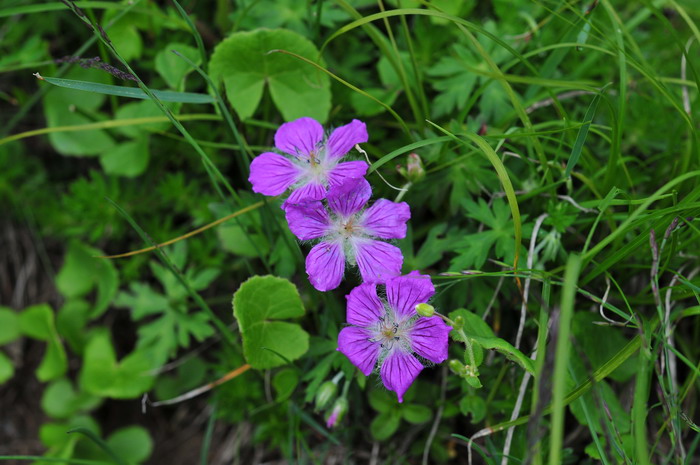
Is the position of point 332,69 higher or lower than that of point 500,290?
higher

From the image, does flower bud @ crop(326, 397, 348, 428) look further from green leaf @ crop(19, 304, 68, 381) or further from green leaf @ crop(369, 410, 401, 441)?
green leaf @ crop(19, 304, 68, 381)

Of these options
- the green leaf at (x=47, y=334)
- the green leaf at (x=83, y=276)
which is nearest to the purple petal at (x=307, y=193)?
the green leaf at (x=83, y=276)

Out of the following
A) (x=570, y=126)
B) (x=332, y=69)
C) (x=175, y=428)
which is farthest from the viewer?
(x=175, y=428)

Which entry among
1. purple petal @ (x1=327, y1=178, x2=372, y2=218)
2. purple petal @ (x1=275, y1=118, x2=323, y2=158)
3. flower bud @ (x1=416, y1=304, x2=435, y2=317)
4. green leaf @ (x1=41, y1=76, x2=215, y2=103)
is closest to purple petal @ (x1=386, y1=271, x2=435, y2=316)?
flower bud @ (x1=416, y1=304, x2=435, y2=317)

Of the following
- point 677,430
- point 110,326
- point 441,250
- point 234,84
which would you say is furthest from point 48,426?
point 677,430

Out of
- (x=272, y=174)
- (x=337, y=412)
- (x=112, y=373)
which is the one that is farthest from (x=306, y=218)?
(x=112, y=373)

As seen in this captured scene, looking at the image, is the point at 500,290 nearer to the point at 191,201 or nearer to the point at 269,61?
the point at 269,61

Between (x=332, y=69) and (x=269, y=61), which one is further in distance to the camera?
(x=332, y=69)
